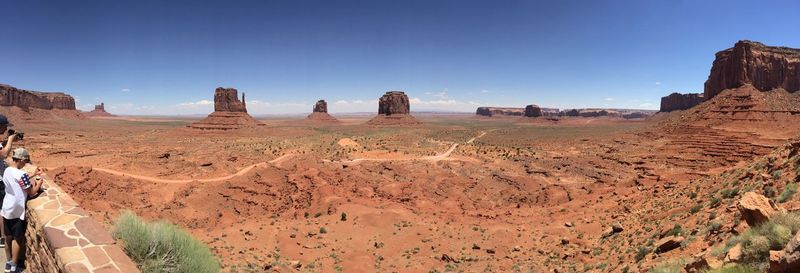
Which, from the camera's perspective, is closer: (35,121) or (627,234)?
(627,234)

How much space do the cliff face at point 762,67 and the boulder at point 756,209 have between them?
71.6 m

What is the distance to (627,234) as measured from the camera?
1467 cm

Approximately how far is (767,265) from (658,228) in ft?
30.8

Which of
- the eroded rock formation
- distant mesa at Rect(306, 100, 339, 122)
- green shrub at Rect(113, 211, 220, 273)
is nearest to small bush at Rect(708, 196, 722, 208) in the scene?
green shrub at Rect(113, 211, 220, 273)

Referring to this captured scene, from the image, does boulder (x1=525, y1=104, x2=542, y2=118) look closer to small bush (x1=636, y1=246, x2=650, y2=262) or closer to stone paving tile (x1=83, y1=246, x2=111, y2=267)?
small bush (x1=636, y1=246, x2=650, y2=262)

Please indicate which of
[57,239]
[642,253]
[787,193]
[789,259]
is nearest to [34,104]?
[57,239]

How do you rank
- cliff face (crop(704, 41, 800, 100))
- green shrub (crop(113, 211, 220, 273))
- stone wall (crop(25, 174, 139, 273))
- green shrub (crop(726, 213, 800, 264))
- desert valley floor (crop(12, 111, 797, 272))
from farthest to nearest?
1. cliff face (crop(704, 41, 800, 100))
2. desert valley floor (crop(12, 111, 797, 272))
3. green shrub (crop(113, 211, 220, 273))
4. green shrub (crop(726, 213, 800, 264))
5. stone wall (crop(25, 174, 139, 273))

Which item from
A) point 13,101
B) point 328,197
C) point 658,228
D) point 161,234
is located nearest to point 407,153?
point 328,197

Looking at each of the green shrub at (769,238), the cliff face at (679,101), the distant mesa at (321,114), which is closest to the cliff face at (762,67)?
the green shrub at (769,238)

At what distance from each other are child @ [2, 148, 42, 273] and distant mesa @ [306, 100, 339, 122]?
152971mm

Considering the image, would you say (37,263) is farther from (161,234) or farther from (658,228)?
(658,228)

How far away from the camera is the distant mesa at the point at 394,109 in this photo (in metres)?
122

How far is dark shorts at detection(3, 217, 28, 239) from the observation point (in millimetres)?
5863

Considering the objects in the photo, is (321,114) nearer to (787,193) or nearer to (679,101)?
(679,101)
